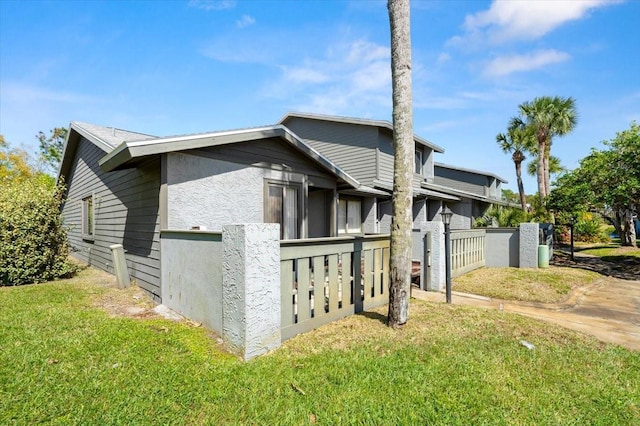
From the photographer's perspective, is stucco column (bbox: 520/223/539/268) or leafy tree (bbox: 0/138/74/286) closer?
leafy tree (bbox: 0/138/74/286)

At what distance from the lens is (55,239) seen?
868cm

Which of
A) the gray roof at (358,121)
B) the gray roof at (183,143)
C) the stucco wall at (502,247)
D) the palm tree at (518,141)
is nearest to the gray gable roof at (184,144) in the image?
the gray roof at (183,143)

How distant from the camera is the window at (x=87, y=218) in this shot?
1157 centimetres

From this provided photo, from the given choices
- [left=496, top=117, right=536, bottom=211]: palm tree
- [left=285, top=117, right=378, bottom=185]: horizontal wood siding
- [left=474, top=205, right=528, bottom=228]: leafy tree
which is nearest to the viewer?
[left=474, top=205, right=528, bottom=228]: leafy tree

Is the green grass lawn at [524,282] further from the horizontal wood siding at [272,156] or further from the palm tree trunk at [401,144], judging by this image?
the horizontal wood siding at [272,156]

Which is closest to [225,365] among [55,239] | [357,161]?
[55,239]

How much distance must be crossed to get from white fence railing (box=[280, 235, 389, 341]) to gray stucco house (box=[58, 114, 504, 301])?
119 inches

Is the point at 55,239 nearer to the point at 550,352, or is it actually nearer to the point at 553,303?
the point at 550,352

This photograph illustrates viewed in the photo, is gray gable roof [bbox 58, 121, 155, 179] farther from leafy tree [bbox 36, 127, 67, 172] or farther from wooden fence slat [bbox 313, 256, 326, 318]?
leafy tree [bbox 36, 127, 67, 172]

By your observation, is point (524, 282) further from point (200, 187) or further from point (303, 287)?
point (200, 187)

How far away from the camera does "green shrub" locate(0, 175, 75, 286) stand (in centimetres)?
792

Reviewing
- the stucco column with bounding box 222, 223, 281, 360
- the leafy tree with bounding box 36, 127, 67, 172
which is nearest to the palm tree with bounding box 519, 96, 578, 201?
the stucco column with bounding box 222, 223, 281, 360

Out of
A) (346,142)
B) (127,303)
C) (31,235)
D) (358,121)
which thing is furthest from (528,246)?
(31,235)

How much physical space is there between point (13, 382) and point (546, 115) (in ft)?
92.0
